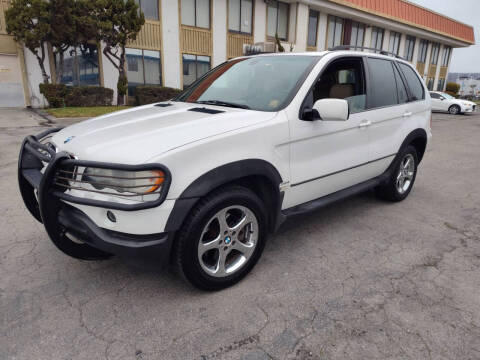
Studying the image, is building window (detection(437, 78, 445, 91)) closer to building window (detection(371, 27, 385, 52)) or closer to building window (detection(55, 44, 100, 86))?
building window (detection(371, 27, 385, 52))

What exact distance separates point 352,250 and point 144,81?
16202 millimetres

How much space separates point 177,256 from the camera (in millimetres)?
2266

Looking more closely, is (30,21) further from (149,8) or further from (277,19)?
(277,19)

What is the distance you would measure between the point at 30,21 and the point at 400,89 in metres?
14.1

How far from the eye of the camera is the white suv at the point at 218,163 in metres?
2.09

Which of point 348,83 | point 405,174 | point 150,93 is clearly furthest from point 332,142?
point 150,93

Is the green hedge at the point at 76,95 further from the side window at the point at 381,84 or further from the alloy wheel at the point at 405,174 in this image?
the alloy wheel at the point at 405,174

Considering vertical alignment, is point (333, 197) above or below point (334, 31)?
below

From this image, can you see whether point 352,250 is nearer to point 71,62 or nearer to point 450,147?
point 450,147

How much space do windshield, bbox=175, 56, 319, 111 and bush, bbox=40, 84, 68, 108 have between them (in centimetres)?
1249

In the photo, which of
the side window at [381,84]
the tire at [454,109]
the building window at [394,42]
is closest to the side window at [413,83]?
the side window at [381,84]

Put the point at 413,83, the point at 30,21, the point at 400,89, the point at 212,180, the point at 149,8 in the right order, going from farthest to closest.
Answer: the point at 149,8, the point at 30,21, the point at 413,83, the point at 400,89, the point at 212,180

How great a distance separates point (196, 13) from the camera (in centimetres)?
1822

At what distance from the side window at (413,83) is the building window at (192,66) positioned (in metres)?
15.4
